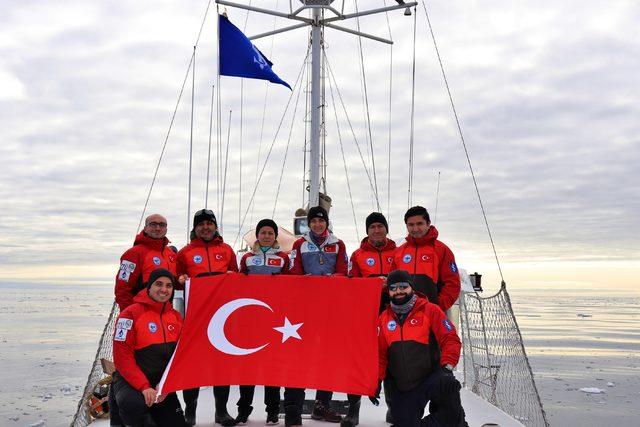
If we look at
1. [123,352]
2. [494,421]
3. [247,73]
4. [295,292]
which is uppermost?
[247,73]

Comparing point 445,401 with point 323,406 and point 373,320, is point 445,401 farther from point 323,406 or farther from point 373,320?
point 323,406

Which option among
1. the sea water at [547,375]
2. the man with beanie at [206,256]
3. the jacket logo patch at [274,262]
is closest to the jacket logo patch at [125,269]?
the man with beanie at [206,256]

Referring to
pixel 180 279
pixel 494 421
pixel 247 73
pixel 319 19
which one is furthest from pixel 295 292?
pixel 319 19

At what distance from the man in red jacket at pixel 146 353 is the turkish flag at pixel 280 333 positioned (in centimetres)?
16

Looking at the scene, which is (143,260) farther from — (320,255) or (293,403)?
(293,403)

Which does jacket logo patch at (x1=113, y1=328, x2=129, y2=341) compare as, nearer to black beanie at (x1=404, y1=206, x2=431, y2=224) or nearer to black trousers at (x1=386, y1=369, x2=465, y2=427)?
black trousers at (x1=386, y1=369, x2=465, y2=427)

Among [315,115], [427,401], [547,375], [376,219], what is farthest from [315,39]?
[547,375]

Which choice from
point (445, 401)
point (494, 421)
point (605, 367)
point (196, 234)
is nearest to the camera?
point (445, 401)

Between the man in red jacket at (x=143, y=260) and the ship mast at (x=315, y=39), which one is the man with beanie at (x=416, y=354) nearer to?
the man in red jacket at (x=143, y=260)

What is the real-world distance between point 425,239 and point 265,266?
1.54 metres

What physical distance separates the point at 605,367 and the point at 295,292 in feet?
68.4

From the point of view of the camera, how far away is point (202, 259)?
5762 millimetres

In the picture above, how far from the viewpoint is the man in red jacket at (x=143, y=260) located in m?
5.42

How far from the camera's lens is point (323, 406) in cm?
586
